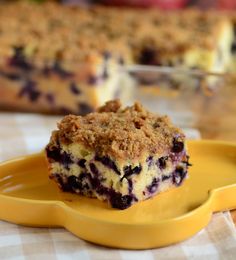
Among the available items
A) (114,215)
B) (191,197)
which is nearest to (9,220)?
(114,215)

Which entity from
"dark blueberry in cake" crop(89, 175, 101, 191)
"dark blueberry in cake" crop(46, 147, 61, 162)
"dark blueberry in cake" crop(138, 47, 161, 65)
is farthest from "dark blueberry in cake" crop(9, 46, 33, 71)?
"dark blueberry in cake" crop(89, 175, 101, 191)

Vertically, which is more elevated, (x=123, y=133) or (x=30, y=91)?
(x=123, y=133)

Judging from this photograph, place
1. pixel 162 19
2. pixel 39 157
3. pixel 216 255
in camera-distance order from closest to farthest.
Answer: pixel 216 255, pixel 39 157, pixel 162 19

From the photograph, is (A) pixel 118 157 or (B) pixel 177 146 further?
A: (B) pixel 177 146

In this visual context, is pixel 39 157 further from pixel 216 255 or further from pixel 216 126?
pixel 216 126

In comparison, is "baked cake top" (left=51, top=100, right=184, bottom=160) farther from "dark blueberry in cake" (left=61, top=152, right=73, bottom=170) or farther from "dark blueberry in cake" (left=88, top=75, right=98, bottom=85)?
"dark blueberry in cake" (left=88, top=75, right=98, bottom=85)

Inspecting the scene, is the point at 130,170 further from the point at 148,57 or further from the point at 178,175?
the point at 148,57

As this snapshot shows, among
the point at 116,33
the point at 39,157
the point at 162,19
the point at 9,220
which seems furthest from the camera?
the point at 162,19

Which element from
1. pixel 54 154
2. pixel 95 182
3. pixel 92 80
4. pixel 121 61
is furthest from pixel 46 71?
pixel 95 182
